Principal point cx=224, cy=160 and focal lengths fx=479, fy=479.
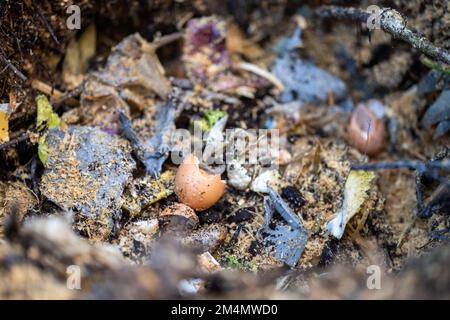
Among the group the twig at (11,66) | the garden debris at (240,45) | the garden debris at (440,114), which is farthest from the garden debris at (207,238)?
the garden debris at (240,45)

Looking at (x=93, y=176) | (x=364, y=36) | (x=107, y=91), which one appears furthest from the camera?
(x=364, y=36)

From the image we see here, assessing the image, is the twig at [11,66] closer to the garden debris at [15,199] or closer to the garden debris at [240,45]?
the garden debris at [15,199]

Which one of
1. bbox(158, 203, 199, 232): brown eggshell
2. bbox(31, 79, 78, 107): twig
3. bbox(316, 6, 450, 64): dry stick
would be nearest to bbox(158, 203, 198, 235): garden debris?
bbox(158, 203, 199, 232): brown eggshell

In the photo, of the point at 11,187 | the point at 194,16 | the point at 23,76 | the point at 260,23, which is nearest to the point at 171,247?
the point at 11,187

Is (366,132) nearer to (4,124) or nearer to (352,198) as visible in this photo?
(352,198)
